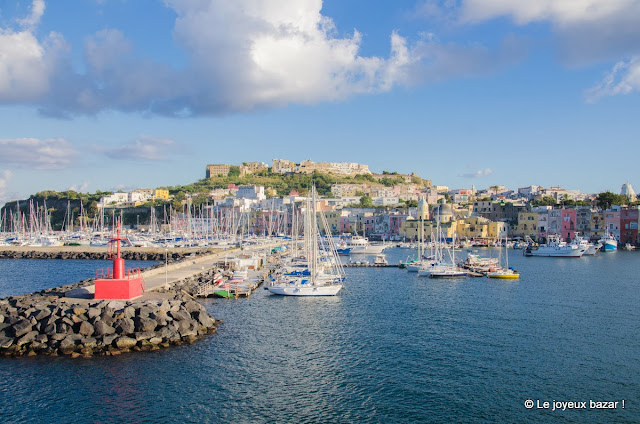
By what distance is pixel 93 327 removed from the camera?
60.7 feet

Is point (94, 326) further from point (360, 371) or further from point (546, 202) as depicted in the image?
point (546, 202)

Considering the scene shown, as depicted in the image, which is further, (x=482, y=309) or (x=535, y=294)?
(x=535, y=294)

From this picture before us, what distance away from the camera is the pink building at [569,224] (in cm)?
7915

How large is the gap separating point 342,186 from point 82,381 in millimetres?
117805

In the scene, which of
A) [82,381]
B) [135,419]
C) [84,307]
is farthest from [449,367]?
[84,307]

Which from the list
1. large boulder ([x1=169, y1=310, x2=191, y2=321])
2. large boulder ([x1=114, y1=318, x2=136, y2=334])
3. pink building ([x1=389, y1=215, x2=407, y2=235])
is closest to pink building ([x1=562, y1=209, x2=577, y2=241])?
pink building ([x1=389, y1=215, x2=407, y2=235])

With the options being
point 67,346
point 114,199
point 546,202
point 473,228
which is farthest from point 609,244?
point 114,199

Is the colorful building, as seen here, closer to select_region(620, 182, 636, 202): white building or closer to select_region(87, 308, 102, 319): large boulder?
select_region(620, 182, 636, 202): white building

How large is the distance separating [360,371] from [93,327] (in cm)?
907

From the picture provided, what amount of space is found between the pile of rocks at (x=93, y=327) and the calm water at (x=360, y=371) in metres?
0.63

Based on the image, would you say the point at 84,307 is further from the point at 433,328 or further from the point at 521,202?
the point at 521,202

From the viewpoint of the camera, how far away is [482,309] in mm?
26188

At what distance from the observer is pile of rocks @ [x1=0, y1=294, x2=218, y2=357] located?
17.6 meters

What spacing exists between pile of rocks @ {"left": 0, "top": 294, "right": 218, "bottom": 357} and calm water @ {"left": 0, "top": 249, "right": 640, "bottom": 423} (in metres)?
0.63
